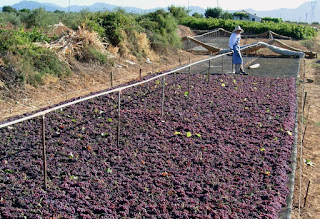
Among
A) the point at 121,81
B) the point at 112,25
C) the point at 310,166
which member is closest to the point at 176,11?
the point at 112,25

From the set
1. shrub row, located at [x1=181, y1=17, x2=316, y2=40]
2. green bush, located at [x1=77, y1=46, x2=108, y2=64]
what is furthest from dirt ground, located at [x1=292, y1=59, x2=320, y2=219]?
shrub row, located at [x1=181, y1=17, x2=316, y2=40]

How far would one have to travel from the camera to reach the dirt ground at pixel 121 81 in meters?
5.00

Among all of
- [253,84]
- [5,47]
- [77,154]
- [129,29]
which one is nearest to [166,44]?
[129,29]

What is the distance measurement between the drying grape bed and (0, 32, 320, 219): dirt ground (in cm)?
40

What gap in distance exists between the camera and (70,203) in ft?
13.2

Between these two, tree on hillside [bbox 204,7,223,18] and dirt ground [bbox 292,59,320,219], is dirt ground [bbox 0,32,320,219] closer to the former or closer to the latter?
dirt ground [bbox 292,59,320,219]

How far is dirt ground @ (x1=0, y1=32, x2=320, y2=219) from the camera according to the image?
5.00 meters

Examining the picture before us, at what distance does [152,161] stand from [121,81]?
7051 millimetres

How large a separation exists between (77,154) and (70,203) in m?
1.34

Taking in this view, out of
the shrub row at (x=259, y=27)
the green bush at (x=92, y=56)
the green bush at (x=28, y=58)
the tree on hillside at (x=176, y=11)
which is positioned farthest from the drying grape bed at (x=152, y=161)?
the shrub row at (x=259, y=27)

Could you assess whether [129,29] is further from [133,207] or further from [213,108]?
[133,207]

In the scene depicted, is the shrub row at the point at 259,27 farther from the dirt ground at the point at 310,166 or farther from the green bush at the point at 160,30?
the dirt ground at the point at 310,166

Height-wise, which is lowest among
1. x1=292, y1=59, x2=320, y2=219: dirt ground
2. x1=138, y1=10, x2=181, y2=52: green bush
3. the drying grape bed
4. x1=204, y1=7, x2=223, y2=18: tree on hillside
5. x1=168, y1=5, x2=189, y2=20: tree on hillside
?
x1=292, y1=59, x2=320, y2=219: dirt ground

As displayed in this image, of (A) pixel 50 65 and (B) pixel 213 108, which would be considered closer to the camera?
(B) pixel 213 108
